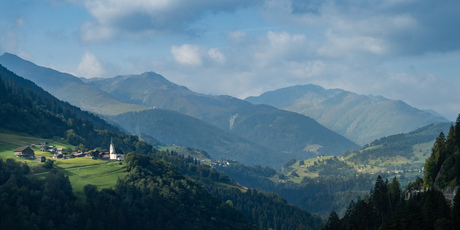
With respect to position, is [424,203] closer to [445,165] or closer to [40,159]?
[445,165]

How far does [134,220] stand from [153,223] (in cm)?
668

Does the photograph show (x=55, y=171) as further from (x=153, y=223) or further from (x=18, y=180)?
(x=153, y=223)

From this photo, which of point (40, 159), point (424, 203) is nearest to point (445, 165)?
point (424, 203)

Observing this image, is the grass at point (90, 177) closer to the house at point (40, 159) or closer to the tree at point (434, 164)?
the house at point (40, 159)

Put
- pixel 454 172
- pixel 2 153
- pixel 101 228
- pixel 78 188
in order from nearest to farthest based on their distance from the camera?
pixel 454 172 → pixel 101 228 → pixel 78 188 → pixel 2 153

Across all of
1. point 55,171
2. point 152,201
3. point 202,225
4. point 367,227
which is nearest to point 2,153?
point 55,171

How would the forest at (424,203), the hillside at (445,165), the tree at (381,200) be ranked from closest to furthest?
1. the forest at (424,203)
2. the hillside at (445,165)
3. the tree at (381,200)

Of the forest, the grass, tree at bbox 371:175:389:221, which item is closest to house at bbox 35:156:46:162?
the grass

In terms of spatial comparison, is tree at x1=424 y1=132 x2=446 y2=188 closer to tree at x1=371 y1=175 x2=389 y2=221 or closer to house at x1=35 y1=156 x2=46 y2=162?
tree at x1=371 y1=175 x2=389 y2=221

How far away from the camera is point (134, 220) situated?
174 metres

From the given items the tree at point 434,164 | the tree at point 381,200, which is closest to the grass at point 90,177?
the tree at point 381,200

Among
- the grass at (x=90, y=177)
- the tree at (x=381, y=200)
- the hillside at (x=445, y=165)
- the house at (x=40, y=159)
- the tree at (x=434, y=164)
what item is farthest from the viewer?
the house at (x=40, y=159)

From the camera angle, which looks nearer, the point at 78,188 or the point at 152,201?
the point at 78,188

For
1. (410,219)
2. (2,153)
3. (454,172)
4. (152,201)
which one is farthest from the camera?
(2,153)
